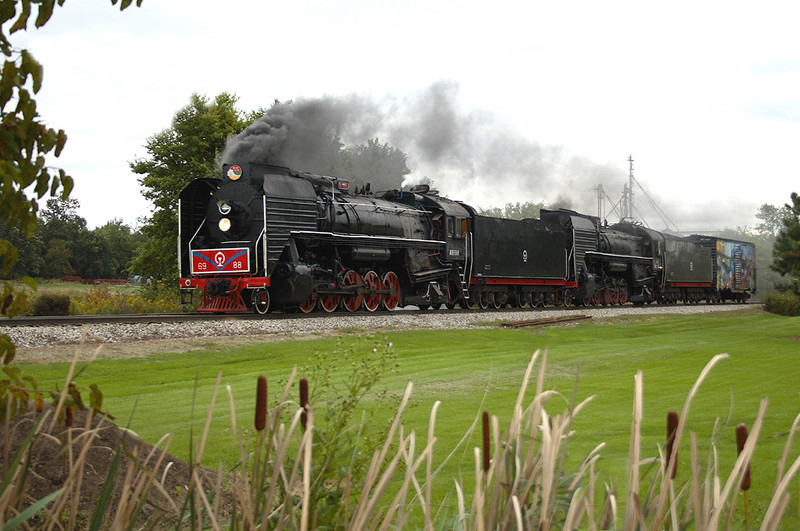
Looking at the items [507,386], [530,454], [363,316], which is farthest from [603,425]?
[363,316]

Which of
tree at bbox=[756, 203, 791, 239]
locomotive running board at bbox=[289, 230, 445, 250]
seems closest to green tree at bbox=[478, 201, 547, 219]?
tree at bbox=[756, 203, 791, 239]

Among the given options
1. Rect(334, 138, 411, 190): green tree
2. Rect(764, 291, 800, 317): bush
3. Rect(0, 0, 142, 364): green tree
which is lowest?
Rect(764, 291, 800, 317): bush

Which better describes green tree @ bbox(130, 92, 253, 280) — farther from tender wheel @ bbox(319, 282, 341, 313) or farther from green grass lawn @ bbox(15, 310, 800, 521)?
green grass lawn @ bbox(15, 310, 800, 521)

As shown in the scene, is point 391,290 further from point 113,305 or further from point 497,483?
point 497,483

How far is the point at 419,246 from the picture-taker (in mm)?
25516

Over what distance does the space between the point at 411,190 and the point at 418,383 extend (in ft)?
63.2

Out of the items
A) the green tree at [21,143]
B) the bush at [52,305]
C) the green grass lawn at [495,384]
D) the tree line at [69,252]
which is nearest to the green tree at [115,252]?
the tree line at [69,252]

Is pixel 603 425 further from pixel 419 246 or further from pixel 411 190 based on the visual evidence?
pixel 411 190

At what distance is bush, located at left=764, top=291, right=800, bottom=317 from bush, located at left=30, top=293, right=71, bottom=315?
2871cm

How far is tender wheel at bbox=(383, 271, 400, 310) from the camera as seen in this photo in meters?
24.6

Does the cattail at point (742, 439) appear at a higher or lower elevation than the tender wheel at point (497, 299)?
higher

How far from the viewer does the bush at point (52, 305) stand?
23891mm

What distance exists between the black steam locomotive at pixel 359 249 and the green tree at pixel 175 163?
1926cm

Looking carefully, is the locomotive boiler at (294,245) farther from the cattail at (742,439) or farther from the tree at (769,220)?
the tree at (769,220)
